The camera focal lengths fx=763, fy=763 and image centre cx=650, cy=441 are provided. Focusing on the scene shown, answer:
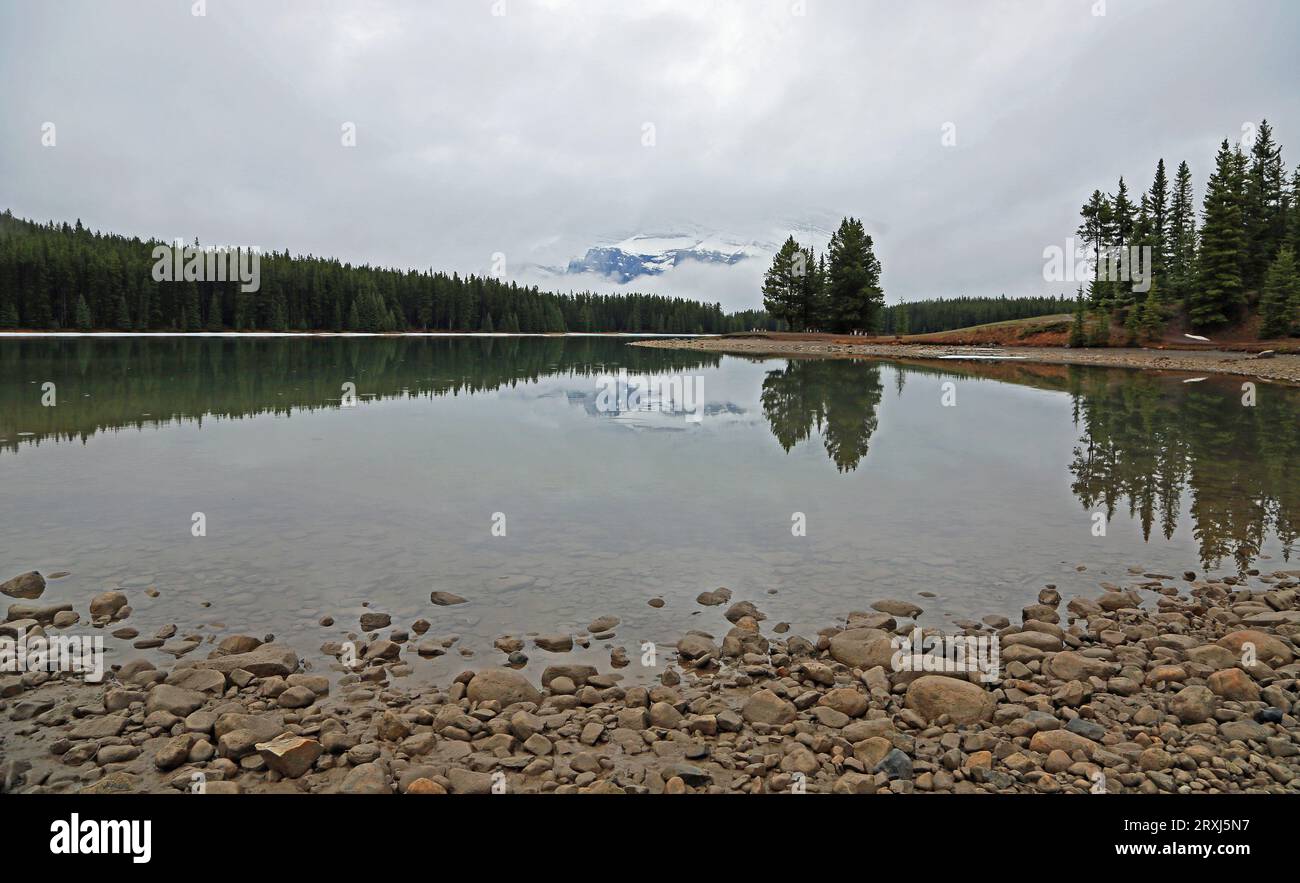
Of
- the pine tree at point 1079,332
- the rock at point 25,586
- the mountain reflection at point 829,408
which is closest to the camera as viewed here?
the rock at point 25,586

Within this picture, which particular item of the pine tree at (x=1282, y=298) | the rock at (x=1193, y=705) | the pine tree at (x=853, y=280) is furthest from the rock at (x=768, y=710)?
the pine tree at (x=853, y=280)

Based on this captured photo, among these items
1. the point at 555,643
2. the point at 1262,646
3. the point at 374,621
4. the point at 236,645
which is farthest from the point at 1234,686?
the point at 236,645

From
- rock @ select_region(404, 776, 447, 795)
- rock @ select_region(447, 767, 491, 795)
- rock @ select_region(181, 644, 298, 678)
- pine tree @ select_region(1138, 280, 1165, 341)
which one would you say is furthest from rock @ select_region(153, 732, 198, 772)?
pine tree @ select_region(1138, 280, 1165, 341)

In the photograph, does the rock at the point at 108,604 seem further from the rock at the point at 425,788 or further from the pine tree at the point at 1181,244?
the pine tree at the point at 1181,244

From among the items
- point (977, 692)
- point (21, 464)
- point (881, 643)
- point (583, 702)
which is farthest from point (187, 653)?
point (21, 464)

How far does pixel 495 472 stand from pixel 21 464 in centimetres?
1138

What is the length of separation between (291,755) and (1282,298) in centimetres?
8970

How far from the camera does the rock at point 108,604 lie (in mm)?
9616

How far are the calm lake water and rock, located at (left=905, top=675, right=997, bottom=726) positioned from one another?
2.13m

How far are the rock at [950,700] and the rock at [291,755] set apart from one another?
5.51 metres

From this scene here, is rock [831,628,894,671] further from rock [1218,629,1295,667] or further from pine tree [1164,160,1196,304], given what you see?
pine tree [1164,160,1196,304]

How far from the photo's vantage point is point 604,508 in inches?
600

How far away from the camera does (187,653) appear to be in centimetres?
864
